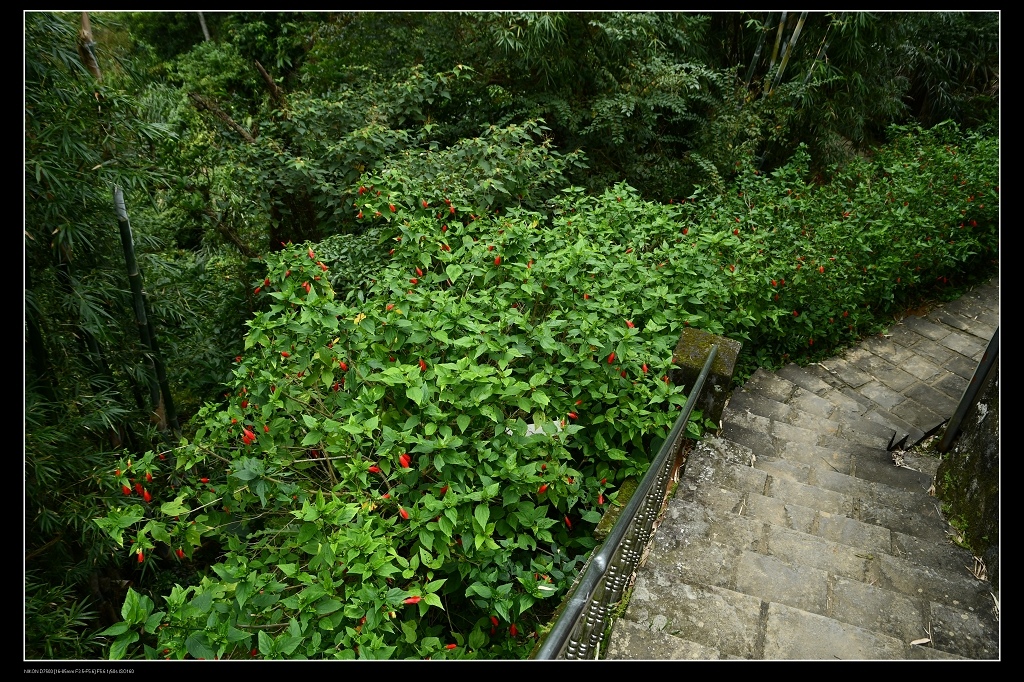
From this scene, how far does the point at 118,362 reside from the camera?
353 centimetres

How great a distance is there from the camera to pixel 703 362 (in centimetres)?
311

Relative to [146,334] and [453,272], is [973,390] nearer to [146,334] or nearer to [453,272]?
[453,272]

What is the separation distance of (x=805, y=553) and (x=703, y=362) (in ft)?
3.37

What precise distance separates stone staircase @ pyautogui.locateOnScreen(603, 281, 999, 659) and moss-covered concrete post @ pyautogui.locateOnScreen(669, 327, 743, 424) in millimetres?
223

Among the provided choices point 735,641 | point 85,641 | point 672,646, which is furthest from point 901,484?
point 85,641

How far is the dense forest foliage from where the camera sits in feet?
7.23

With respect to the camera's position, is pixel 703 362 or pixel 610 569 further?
pixel 703 362

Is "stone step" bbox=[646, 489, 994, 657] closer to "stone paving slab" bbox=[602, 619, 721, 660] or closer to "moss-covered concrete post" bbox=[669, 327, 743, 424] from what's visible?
"stone paving slab" bbox=[602, 619, 721, 660]

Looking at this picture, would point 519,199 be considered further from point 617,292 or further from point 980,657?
point 980,657

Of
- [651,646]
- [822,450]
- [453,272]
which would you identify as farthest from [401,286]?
[822,450]

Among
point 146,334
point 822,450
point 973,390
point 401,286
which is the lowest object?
point 822,450

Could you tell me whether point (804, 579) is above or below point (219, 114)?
below

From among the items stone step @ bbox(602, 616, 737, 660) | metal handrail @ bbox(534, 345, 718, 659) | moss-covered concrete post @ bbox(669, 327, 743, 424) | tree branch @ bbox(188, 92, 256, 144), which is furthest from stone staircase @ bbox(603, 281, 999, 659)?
tree branch @ bbox(188, 92, 256, 144)

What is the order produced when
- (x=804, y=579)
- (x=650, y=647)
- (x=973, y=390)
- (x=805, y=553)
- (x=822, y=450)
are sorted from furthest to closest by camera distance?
1. (x=822, y=450)
2. (x=973, y=390)
3. (x=805, y=553)
4. (x=804, y=579)
5. (x=650, y=647)
